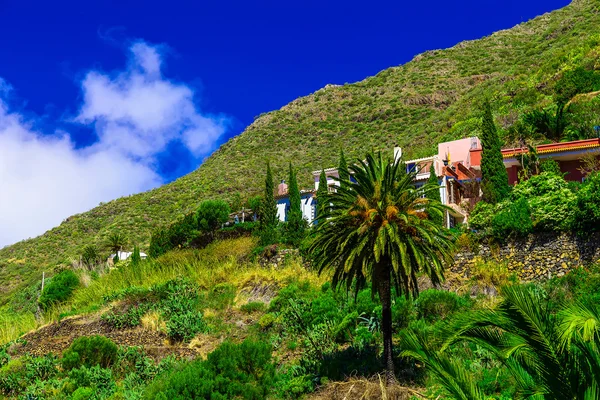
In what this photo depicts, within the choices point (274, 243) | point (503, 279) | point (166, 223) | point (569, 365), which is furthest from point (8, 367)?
point (166, 223)

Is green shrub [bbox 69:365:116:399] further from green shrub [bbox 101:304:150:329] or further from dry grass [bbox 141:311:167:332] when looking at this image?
green shrub [bbox 101:304:150:329]

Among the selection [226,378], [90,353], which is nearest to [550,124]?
[226,378]

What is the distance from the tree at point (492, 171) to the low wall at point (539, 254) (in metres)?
4.64

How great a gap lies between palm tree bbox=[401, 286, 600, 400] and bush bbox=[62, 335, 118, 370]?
52.3 ft

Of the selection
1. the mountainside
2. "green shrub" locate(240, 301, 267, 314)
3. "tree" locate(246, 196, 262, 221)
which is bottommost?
"green shrub" locate(240, 301, 267, 314)

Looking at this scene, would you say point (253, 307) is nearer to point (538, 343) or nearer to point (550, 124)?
point (538, 343)

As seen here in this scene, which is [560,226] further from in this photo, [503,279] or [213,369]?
[213,369]

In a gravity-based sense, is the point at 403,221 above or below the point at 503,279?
above

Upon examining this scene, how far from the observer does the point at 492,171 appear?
26.8 m

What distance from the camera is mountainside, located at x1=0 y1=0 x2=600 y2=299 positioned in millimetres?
53656

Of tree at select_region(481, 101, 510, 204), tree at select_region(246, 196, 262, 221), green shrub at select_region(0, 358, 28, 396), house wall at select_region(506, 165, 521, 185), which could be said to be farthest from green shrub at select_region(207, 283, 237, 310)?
house wall at select_region(506, 165, 521, 185)

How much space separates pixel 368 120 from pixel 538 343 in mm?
73358

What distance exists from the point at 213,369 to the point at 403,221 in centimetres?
627

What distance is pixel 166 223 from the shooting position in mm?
57344
